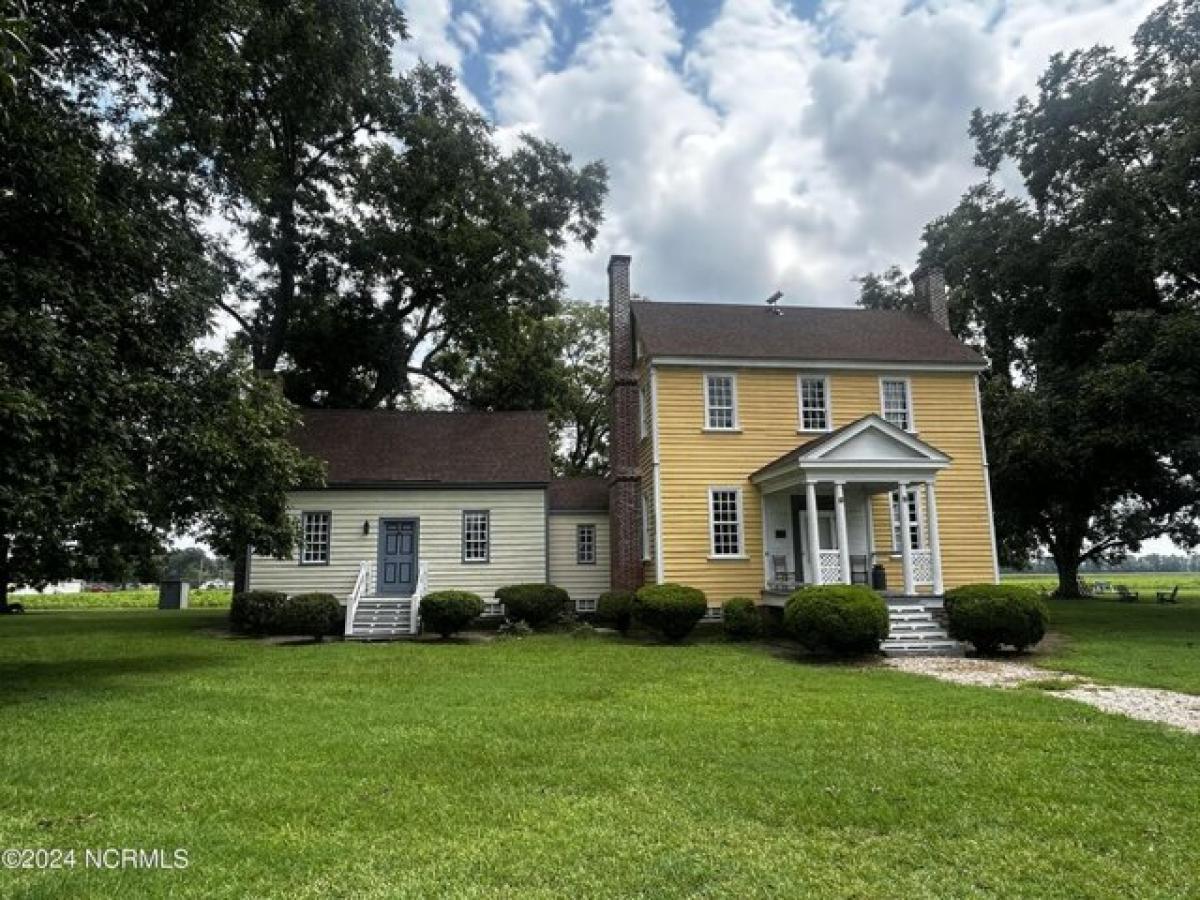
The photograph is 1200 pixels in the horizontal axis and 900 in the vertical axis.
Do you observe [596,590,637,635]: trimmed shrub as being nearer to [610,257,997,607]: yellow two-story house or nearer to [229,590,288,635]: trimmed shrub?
[610,257,997,607]: yellow two-story house

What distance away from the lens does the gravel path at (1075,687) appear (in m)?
8.86

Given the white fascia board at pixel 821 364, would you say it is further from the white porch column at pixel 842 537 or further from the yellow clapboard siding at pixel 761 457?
the white porch column at pixel 842 537

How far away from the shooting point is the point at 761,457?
20.2 meters

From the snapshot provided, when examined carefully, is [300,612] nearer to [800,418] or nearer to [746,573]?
[746,573]

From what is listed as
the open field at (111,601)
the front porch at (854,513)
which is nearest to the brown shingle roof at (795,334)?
the front porch at (854,513)

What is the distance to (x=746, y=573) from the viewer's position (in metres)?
19.5

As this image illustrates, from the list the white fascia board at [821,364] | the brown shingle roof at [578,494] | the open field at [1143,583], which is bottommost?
the open field at [1143,583]

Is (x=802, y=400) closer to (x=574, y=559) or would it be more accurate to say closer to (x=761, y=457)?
(x=761, y=457)

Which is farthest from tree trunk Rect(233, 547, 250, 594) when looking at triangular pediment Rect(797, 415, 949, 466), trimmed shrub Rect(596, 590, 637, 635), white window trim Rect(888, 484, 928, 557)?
white window trim Rect(888, 484, 928, 557)

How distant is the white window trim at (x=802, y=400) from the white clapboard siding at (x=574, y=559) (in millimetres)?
6296

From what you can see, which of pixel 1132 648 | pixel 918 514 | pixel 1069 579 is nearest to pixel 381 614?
pixel 918 514

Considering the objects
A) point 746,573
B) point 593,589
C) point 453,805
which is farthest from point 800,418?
point 453,805

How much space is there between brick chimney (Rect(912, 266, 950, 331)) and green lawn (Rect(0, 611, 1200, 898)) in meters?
15.6

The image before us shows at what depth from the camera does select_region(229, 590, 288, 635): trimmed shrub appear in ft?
61.6
